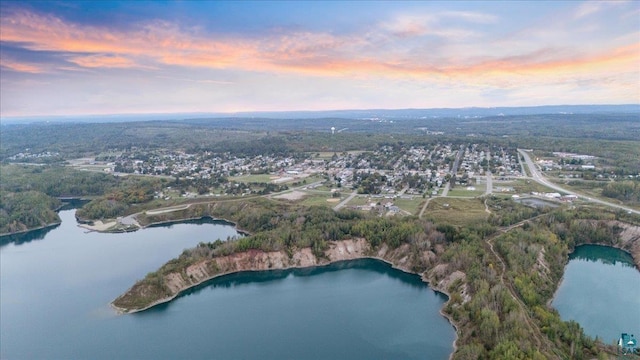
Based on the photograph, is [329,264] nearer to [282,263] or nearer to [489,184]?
[282,263]

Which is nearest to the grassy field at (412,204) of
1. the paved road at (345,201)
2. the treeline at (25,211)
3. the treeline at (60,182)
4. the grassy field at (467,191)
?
the grassy field at (467,191)

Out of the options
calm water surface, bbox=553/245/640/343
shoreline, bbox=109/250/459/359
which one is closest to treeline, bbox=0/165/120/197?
shoreline, bbox=109/250/459/359

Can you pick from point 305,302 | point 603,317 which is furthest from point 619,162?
point 305,302

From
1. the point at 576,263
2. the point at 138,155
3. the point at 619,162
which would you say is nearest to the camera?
the point at 576,263

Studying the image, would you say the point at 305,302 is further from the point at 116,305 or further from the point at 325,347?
the point at 116,305

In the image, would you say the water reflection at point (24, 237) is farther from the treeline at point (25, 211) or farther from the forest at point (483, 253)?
the forest at point (483, 253)

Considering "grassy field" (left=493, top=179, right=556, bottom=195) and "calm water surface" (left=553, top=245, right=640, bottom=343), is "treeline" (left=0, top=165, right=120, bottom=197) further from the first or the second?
"calm water surface" (left=553, top=245, right=640, bottom=343)
